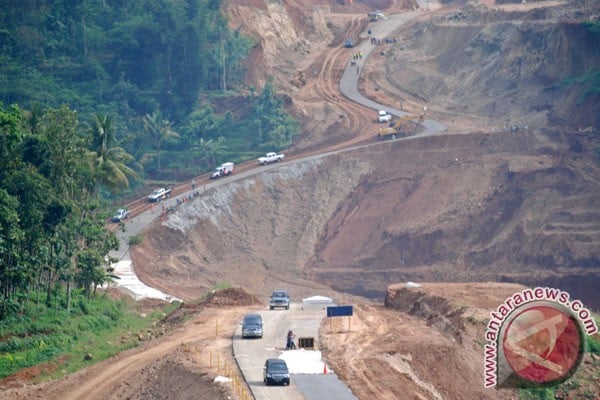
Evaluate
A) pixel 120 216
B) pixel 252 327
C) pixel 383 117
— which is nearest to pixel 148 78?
pixel 383 117

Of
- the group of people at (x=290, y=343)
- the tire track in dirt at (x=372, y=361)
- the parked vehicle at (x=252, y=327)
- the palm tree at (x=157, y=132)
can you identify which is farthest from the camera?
the palm tree at (x=157, y=132)

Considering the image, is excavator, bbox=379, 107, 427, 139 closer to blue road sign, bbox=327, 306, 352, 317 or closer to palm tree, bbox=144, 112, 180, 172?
palm tree, bbox=144, 112, 180, 172

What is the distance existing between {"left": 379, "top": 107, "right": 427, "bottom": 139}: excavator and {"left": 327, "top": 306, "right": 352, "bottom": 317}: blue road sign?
200ft

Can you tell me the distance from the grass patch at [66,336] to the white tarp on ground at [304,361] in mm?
13675

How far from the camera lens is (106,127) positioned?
311ft

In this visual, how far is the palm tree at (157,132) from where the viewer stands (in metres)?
138

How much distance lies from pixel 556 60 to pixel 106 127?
67.6 metres

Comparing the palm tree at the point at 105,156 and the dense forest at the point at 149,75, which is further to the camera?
the dense forest at the point at 149,75

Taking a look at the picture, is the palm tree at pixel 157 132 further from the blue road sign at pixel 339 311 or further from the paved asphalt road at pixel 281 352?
the blue road sign at pixel 339 311

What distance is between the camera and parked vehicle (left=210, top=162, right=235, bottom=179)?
132500mm

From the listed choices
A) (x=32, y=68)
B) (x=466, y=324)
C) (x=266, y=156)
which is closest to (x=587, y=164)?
(x=266, y=156)

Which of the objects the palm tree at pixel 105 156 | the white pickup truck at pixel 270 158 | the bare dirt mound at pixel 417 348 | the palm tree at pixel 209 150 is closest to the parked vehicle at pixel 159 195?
the palm tree at pixel 209 150

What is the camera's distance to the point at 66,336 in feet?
270

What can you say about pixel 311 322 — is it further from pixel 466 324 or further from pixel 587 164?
pixel 587 164
